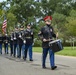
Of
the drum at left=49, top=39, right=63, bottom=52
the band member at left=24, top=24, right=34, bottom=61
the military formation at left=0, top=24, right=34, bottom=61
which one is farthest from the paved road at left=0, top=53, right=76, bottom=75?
the military formation at left=0, top=24, right=34, bottom=61

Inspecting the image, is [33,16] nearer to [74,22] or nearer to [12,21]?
[12,21]

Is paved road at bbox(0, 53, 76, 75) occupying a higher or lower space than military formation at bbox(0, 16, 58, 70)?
lower

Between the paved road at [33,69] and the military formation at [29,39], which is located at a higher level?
the military formation at [29,39]

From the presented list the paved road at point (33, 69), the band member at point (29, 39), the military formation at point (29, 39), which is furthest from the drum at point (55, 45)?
the band member at point (29, 39)

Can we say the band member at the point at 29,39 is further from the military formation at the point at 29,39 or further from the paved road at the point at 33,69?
the paved road at the point at 33,69

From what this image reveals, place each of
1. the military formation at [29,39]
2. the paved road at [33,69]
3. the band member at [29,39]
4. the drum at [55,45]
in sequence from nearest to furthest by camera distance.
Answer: the paved road at [33,69] < the drum at [55,45] < the military formation at [29,39] < the band member at [29,39]

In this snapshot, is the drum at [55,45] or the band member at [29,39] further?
the band member at [29,39]

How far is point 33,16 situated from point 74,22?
32.7m

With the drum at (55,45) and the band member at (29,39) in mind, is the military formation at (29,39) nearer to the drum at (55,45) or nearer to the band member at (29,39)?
Answer: the band member at (29,39)

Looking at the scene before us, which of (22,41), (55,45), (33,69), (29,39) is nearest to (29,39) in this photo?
(29,39)

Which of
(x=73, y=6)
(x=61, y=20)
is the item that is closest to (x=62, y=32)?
(x=61, y=20)

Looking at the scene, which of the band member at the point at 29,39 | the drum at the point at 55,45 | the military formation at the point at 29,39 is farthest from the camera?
the band member at the point at 29,39

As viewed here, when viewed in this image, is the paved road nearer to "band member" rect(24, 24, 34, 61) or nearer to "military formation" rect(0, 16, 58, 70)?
"military formation" rect(0, 16, 58, 70)

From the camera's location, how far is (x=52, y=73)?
459 inches
